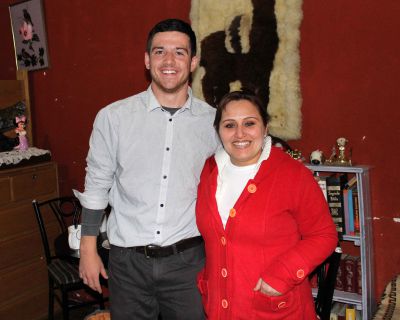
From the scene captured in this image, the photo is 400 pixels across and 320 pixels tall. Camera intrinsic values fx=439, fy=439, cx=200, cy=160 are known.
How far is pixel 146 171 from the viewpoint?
187 cm

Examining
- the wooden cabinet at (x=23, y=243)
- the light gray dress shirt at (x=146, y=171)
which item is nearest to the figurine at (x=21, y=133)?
the wooden cabinet at (x=23, y=243)

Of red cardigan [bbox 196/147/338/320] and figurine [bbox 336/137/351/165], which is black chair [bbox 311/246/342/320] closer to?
red cardigan [bbox 196/147/338/320]

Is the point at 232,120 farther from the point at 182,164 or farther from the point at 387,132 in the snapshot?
the point at 387,132

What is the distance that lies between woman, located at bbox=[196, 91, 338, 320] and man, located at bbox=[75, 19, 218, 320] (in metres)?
0.18

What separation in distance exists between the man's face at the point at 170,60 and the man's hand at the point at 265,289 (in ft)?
2.82

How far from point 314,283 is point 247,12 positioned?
171cm

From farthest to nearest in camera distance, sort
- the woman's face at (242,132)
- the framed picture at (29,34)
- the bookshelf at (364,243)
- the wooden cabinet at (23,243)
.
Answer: the framed picture at (29,34) → the wooden cabinet at (23,243) → the bookshelf at (364,243) → the woman's face at (242,132)

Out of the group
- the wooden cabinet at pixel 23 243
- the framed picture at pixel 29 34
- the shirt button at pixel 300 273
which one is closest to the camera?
the shirt button at pixel 300 273

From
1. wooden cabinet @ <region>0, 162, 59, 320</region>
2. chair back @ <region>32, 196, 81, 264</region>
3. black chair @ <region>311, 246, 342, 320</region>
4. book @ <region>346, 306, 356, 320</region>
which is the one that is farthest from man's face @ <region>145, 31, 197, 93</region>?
wooden cabinet @ <region>0, 162, 59, 320</region>

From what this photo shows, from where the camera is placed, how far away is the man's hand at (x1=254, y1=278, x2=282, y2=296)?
1553 millimetres

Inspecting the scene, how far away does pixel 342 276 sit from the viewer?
253 cm

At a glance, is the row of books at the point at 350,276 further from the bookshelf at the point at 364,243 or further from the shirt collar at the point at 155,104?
the shirt collar at the point at 155,104

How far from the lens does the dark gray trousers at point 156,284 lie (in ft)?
6.07

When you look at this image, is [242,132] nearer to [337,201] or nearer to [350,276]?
[337,201]
